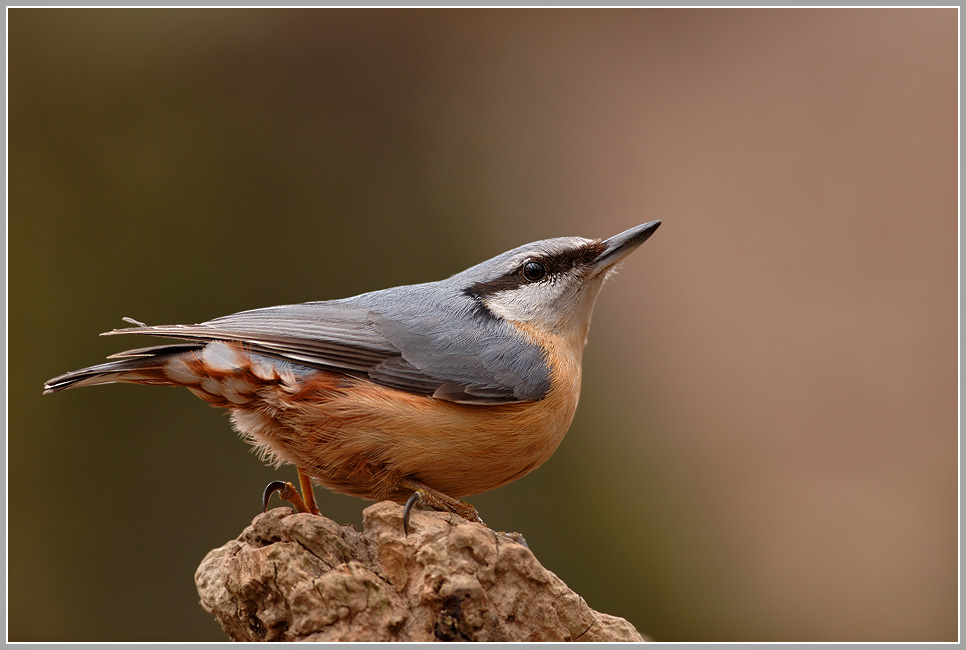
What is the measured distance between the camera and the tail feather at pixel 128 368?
2.85 meters

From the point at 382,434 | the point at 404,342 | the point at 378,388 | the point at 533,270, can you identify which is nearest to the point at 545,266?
the point at 533,270

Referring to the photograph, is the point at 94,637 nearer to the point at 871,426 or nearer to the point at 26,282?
the point at 26,282

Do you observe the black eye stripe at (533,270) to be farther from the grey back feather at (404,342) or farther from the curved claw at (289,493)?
the curved claw at (289,493)

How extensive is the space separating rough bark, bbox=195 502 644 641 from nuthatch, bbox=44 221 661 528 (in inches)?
7.6

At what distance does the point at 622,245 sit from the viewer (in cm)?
348

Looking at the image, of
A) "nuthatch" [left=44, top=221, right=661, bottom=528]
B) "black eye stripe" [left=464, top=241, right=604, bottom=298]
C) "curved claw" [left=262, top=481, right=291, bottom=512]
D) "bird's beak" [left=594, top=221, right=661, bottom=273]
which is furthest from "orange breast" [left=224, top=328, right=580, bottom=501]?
"bird's beak" [left=594, top=221, right=661, bottom=273]

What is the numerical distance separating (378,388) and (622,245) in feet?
4.05

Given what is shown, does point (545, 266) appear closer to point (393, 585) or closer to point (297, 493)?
point (297, 493)

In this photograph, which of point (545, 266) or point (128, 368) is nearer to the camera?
point (128, 368)

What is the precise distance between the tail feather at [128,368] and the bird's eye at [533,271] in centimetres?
137

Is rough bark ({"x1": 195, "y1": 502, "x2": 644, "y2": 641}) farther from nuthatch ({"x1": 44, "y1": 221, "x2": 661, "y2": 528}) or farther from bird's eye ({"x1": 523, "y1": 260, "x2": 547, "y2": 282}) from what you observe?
bird's eye ({"x1": 523, "y1": 260, "x2": 547, "y2": 282})

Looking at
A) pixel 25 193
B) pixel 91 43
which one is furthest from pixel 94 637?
pixel 91 43

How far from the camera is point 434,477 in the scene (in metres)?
3.03

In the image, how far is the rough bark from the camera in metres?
2.50
